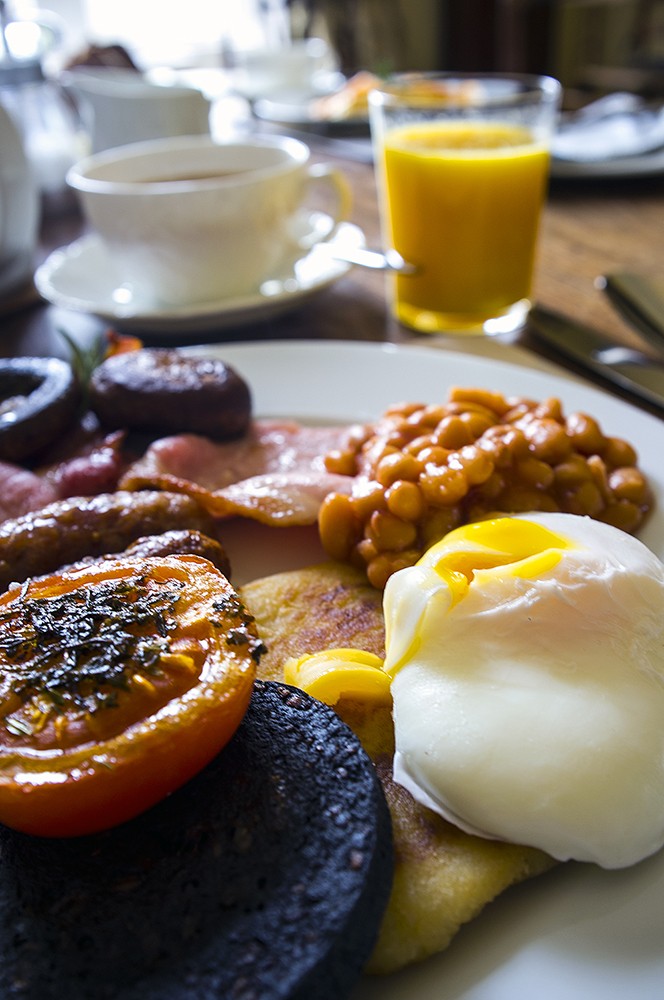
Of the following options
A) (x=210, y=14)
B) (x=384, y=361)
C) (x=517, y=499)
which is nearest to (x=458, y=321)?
(x=384, y=361)

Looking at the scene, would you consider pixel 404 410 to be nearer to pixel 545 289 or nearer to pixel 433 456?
pixel 433 456

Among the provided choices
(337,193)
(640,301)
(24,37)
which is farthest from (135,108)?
(640,301)

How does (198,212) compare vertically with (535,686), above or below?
above

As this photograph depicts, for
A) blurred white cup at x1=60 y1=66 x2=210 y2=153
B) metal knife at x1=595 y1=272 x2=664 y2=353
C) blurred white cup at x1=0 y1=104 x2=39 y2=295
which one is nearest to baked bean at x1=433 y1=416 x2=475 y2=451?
metal knife at x1=595 y1=272 x2=664 y2=353

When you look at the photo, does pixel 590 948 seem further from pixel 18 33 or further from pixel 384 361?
pixel 18 33

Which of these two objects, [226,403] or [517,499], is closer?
[517,499]

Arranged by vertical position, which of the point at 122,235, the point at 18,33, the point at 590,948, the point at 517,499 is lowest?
the point at 590,948

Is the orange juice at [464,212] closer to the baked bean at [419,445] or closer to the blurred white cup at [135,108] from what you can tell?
the baked bean at [419,445]

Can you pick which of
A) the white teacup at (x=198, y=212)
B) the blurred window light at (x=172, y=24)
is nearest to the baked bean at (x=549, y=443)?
the white teacup at (x=198, y=212)
